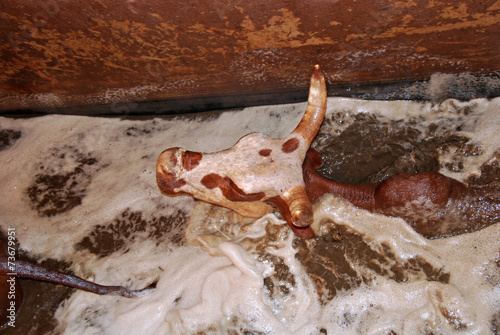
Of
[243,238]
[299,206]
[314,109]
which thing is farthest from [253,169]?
[243,238]

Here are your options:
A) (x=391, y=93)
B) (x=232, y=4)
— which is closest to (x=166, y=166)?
(x=232, y=4)

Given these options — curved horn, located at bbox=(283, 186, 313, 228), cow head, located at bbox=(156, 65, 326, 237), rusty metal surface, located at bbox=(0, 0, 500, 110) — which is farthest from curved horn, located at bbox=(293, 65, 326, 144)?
rusty metal surface, located at bbox=(0, 0, 500, 110)

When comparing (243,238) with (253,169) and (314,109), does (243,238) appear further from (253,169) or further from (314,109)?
(314,109)

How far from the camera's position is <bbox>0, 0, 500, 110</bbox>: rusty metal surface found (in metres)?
2.25

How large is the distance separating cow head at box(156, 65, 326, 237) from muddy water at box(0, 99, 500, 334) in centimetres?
40

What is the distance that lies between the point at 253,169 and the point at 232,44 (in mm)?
974

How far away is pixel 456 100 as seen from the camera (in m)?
2.79

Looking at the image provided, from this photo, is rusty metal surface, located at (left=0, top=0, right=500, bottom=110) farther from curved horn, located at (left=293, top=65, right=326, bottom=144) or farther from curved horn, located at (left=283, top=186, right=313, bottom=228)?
curved horn, located at (left=283, top=186, right=313, bottom=228)

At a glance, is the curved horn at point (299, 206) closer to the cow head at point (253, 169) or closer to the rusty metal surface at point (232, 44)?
the cow head at point (253, 169)

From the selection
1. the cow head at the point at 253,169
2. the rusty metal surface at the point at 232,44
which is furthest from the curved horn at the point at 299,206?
the rusty metal surface at the point at 232,44

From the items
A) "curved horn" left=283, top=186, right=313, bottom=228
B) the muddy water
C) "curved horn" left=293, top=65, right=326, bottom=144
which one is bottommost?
the muddy water

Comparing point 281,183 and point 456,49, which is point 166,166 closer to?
point 281,183

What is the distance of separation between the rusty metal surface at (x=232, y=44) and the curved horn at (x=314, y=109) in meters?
0.50

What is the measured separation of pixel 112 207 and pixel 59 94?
1.10 metres
